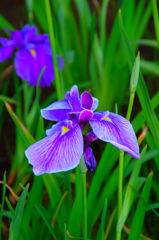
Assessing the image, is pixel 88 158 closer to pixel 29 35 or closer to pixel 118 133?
pixel 118 133

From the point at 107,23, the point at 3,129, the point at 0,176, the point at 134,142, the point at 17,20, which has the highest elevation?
the point at 17,20

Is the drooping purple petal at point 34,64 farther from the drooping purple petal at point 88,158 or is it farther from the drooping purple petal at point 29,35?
the drooping purple petal at point 88,158

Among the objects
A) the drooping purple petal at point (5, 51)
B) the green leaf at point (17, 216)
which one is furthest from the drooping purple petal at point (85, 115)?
the drooping purple petal at point (5, 51)

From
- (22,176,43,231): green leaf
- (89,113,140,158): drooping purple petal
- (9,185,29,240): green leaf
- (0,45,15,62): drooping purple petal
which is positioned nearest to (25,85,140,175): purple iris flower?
(89,113,140,158): drooping purple petal

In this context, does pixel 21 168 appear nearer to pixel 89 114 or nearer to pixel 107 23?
pixel 89 114

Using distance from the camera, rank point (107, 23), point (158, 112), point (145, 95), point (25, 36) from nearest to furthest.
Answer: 1. point (145, 95)
2. point (25, 36)
3. point (158, 112)
4. point (107, 23)


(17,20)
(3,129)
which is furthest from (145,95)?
(17,20)

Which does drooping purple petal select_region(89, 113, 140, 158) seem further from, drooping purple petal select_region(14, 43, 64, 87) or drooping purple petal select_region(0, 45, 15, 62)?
drooping purple petal select_region(0, 45, 15, 62)

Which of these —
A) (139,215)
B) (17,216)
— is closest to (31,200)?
(17,216)
